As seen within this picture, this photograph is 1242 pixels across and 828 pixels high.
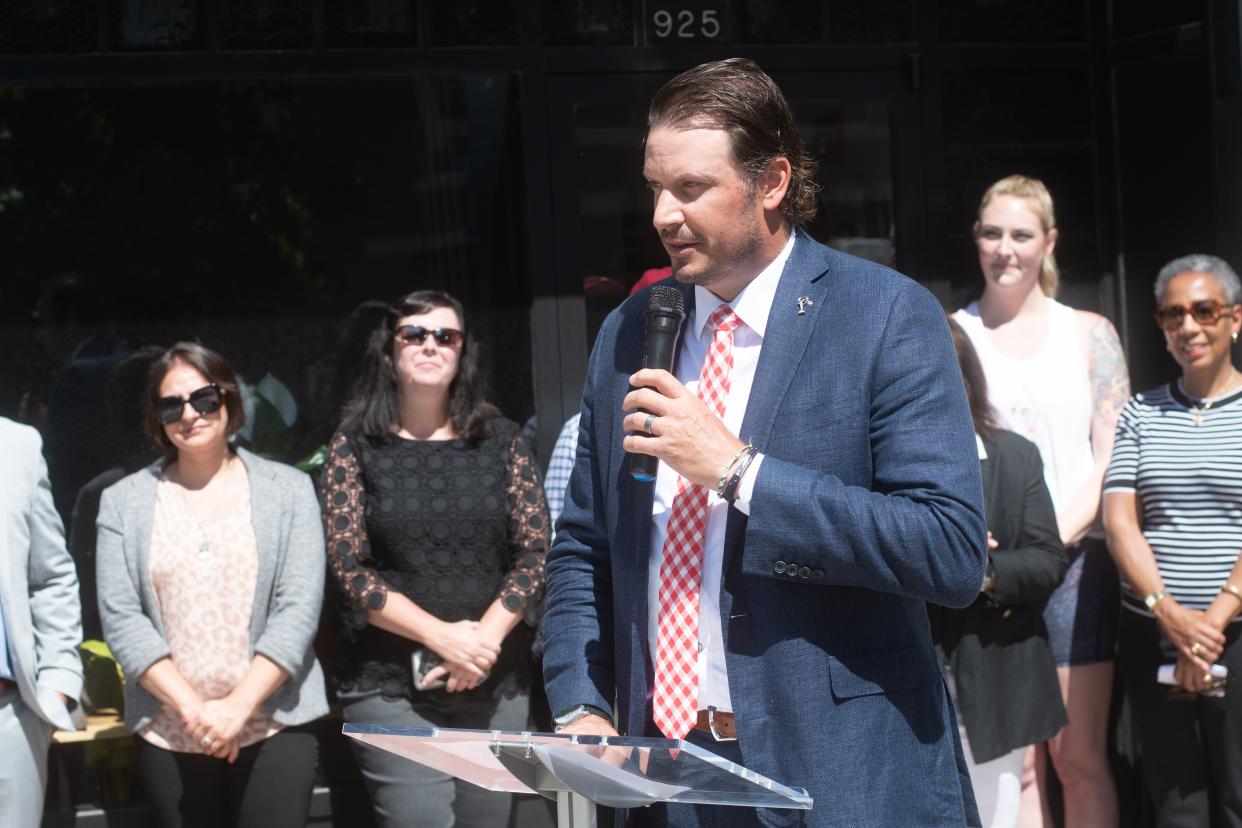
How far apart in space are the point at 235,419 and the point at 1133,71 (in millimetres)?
3738

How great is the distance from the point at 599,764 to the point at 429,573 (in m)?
2.69

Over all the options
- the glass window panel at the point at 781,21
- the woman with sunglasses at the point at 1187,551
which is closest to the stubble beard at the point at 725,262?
the woman with sunglasses at the point at 1187,551

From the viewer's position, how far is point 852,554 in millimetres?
2150

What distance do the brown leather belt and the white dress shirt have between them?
0.5 inches

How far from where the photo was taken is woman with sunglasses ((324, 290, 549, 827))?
14.5 ft

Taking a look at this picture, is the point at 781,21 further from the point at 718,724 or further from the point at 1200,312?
the point at 718,724

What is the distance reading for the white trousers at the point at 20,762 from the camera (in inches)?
158

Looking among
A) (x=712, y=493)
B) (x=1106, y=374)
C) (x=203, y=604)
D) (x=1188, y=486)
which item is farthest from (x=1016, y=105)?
(x=712, y=493)

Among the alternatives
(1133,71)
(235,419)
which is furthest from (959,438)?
(1133,71)

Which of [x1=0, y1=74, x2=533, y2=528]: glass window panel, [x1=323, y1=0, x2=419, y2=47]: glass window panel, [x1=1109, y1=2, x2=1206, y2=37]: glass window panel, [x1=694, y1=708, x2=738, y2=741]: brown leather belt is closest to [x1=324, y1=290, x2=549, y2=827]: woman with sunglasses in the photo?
[x1=0, y1=74, x2=533, y2=528]: glass window panel

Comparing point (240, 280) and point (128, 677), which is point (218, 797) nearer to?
point (128, 677)

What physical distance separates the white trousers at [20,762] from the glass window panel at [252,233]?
1.18 meters

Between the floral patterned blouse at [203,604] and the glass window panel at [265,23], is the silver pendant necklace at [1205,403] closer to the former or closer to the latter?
the floral patterned blouse at [203,604]

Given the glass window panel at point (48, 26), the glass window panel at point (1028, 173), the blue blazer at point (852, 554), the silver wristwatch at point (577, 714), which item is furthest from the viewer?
the glass window panel at point (1028, 173)
